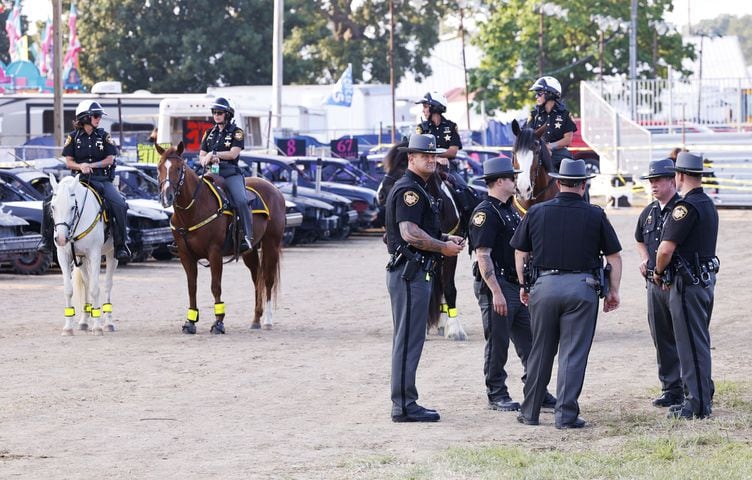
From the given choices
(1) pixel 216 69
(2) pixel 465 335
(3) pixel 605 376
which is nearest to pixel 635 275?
(2) pixel 465 335

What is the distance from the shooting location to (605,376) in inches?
484

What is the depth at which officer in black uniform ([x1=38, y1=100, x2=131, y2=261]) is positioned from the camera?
51.9 ft

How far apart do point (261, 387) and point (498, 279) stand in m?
2.51

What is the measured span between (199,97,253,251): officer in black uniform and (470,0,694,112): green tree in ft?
150

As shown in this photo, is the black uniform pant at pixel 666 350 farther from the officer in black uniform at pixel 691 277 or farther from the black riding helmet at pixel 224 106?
the black riding helmet at pixel 224 106

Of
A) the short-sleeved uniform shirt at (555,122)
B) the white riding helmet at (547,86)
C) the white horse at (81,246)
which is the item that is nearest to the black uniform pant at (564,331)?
the short-sleeved uniform shirt at (555,122)

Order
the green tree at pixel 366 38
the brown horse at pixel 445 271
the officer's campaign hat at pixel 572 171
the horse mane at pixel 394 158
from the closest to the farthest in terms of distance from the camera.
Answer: the officer's campaign hat at pixel 572 171 → the horse mane at pixel 394 158 → the brown horse at pixel 445 271 → the green tree at pixel 366 38

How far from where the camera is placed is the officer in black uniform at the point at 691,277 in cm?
1008

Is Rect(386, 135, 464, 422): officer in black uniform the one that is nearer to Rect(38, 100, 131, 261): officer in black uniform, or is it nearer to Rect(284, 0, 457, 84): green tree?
Rect(38, 100, 131, 261): officer in black uniform

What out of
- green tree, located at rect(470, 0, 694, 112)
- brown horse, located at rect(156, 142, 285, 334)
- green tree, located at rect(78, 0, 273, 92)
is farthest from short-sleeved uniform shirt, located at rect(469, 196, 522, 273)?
green tree, located at rect(78, 0, 273, 92)

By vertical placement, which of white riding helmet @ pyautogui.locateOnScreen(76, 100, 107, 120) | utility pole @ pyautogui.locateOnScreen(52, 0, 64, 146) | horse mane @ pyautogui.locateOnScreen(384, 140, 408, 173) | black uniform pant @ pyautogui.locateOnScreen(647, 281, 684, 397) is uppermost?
utility pole @ pyautogui.locateOnScreen(52, 0, 64, 146)

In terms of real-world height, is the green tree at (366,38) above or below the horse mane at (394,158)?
above

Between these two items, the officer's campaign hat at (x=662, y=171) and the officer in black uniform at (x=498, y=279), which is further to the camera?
the officer's campaign hat at (x=662, y=171)

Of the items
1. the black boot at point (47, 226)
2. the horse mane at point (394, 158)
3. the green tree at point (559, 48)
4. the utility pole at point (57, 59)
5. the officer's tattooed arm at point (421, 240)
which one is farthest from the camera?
the green tree at point (559, 48)
